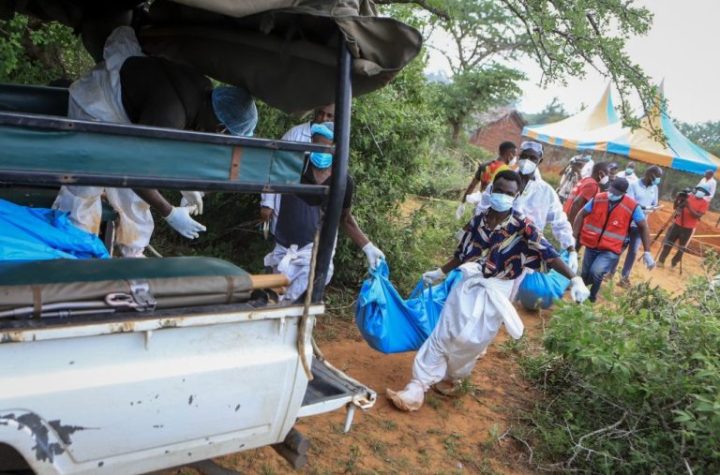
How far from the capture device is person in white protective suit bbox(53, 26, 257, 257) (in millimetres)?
2945

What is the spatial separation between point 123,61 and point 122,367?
75.0 inches

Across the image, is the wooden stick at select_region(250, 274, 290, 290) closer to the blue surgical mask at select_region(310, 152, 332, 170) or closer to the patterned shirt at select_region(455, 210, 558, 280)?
the blue surgical mask at select_region(310, 152, 332, 170)

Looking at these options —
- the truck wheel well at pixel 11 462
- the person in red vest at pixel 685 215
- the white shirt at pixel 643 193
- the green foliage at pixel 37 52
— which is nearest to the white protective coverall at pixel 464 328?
the truck wheel well at pixel 11 462

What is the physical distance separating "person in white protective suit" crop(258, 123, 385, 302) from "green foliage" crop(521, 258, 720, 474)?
5.03ft

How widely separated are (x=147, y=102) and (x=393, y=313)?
2.27m

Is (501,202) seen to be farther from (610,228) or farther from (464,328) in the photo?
(610,228)

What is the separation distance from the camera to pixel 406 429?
4.14 meters

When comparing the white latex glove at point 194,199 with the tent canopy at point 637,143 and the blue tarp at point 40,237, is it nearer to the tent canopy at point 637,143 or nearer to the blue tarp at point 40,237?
the blue tarp at point 40,237

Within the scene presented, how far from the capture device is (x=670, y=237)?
43.4 ft

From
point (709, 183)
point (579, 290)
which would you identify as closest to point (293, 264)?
point (579, 290)

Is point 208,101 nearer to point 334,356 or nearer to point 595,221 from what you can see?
point 334,356

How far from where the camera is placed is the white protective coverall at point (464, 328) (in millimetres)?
4207

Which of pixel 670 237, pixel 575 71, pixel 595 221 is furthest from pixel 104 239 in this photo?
pixel 670 237

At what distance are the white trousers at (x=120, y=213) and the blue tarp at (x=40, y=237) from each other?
10.8 inches
